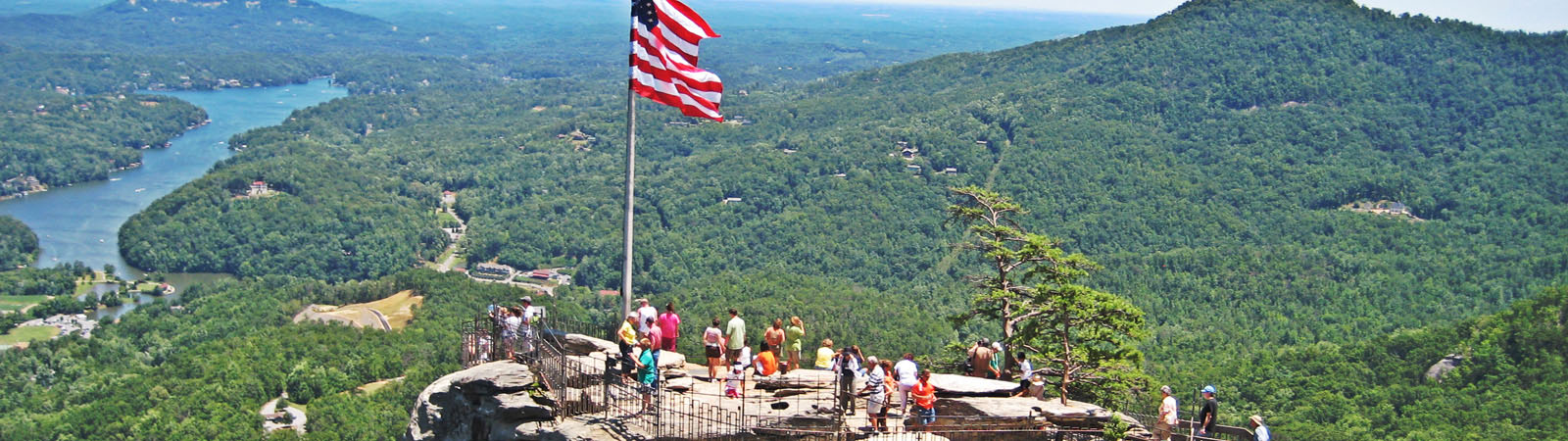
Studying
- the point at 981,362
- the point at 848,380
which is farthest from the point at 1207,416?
the point at 848,380

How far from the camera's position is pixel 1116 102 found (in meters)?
164

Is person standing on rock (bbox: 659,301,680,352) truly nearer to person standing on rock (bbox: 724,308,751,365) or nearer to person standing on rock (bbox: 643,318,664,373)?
person standing on rock (bbox: 643,318,664,373)

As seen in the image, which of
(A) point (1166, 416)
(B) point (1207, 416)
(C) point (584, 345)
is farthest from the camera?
(C) point (584, 345)

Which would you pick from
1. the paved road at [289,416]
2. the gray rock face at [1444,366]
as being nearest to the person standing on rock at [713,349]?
the gray rock face at [1444,366]

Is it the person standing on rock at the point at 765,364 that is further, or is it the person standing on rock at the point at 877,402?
the person standing on rock at the point at 765,364

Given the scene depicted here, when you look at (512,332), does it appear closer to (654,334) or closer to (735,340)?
(654,334)

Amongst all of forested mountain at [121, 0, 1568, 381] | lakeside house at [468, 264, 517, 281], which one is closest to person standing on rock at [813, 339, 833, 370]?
forested mountain at [121, 0, 1568, 381]

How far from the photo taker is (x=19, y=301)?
130375 mm

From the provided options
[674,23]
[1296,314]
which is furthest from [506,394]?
[1296,314]

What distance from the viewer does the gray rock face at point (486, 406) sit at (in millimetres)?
30031

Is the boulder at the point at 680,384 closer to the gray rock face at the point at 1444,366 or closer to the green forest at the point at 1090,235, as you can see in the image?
the green forest at the point at 1090,235

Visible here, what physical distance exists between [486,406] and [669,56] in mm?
8421

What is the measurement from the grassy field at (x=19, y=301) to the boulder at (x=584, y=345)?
110537mm

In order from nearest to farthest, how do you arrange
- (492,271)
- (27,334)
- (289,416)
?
(289,416), (27,334), (492,271)
